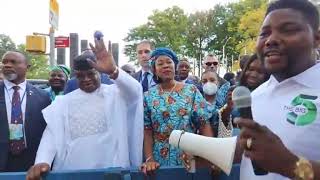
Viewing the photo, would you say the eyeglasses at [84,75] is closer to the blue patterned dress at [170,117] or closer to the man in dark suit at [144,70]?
the blue patterned dress at [170,117]

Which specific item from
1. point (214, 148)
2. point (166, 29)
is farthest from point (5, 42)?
point (214, 148)

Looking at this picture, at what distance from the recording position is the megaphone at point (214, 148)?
1954 mm

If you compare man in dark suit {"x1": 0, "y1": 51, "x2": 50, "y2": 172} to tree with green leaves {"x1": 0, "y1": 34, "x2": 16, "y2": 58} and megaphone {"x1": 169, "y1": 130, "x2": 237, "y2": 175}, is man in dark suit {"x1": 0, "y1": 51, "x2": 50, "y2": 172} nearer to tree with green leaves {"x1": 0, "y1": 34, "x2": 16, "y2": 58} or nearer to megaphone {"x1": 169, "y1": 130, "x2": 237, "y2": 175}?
megaphone {"x1": 169, "y1": 130, "x2": 237, "y2": 175}

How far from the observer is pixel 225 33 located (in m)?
59.7

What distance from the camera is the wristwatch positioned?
1.41 meters

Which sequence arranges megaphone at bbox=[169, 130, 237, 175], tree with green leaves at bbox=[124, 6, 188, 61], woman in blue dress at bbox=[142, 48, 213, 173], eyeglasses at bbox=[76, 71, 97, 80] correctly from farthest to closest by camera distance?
tree with green leaves at bbox=[124, 6, 188, 61] → eyeglasses at bbox=[76, 71, 97, 80] → woman in blue dress at bbox=[142, 48, 213, 173] → megaphone at bbox=[169, 130, 237, 175]

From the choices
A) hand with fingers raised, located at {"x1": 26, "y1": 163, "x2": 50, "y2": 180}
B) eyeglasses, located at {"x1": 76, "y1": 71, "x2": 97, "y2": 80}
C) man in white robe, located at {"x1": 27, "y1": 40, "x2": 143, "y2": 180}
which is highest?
eyeglasses, located at {"x1": 76, "y1": 71, "x2": 97, "y2": 80}

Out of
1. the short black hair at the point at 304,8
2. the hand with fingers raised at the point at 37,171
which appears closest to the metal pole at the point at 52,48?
the hand with fingers raised at the point at 37,171

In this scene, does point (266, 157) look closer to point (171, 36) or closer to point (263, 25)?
point (263, 25)

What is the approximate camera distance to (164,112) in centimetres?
332

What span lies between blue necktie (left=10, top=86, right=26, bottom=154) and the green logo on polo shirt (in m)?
2.88

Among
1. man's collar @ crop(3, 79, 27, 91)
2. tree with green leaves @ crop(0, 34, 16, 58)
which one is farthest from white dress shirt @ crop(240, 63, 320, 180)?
tree with green leaves @ crop(0, 34, 16, 58)

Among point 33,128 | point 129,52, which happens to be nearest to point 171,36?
point 129,52

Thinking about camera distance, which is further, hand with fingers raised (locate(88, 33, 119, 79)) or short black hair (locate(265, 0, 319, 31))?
hand with fingers raised (locate(88, 33, 119, 79))
